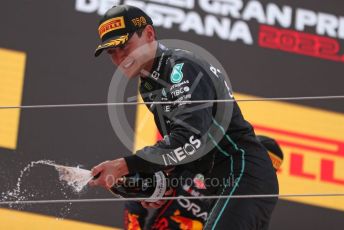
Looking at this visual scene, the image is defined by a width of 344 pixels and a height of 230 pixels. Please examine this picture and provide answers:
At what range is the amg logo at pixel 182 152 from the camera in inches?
74.9

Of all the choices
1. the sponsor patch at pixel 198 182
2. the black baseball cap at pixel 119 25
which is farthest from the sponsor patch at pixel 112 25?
the sponsor patch at pixel 198 182

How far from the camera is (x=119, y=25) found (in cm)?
206

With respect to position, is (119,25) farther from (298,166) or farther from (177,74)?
(298,166)

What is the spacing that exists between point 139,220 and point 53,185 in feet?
1.27

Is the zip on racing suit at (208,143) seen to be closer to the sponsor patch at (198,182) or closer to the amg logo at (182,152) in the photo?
the amg logo at (182,152)

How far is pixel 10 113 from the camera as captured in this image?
9.93 ft

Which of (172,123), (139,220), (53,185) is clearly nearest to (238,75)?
(139,220)

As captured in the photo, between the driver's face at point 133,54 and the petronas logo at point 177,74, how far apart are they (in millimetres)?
114

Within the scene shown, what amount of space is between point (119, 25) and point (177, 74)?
0.22 metres

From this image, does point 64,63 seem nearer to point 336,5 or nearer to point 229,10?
point 229,10

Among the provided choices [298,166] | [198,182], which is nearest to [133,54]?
[198,182]

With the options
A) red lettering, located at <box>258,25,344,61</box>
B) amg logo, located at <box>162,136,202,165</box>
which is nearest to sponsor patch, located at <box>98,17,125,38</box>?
amg logo, located at <box>162,136,202,165</box>

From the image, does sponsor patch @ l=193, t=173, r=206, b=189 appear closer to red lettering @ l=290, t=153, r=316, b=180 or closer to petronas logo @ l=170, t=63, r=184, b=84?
petronas logo @ l=170, t=63, r=184, b=84

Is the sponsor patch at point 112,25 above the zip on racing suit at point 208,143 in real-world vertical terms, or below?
above
